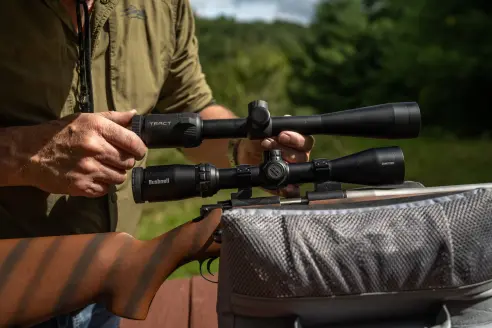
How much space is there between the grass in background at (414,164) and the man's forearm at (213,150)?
1788mm

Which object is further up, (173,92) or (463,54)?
(463,54)

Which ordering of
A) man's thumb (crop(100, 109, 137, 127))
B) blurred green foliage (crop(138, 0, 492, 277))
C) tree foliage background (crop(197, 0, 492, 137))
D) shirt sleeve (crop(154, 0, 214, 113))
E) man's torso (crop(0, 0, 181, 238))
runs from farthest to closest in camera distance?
tree foliage background (crop(197, 0, 492, 137))
blurred green foliage (crop(138, 0, 492, 277))
shirt sleeve (crop(154, 0, 214, 113))
man's torso (crop(0, 0, 181, 238))
man's thumb (crop(100, 109, 137, 127))

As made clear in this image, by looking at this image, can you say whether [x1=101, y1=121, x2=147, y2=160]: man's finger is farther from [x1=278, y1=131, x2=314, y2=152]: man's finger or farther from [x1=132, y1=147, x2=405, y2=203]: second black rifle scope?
[x1=278, y1=131, x2=314, y2=152]: man's finger

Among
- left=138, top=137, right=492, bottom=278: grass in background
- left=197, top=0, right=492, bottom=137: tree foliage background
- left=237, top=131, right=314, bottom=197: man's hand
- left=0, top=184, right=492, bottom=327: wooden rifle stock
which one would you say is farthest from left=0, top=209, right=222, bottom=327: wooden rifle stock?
left=197, top=0, right=492, bottom=137: tree foliage background

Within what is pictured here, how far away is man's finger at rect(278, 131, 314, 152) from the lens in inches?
55.5

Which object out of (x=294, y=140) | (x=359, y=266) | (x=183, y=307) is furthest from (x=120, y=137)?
(x=183, y=307)

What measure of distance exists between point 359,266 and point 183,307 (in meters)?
1.10

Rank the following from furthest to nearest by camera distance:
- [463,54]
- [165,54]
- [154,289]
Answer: [463,54]
[165,54]
[154,289]

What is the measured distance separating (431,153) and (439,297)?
921 cm

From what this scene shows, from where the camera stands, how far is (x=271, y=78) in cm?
917

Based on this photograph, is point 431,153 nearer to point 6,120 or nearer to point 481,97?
point 481,97

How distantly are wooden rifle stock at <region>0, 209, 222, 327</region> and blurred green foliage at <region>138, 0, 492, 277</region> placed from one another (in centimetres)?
359

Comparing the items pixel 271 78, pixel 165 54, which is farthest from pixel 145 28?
pixel 271 78

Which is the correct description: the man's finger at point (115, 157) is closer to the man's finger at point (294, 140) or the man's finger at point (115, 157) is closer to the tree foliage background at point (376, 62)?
the man's finger at point (294, 140)
